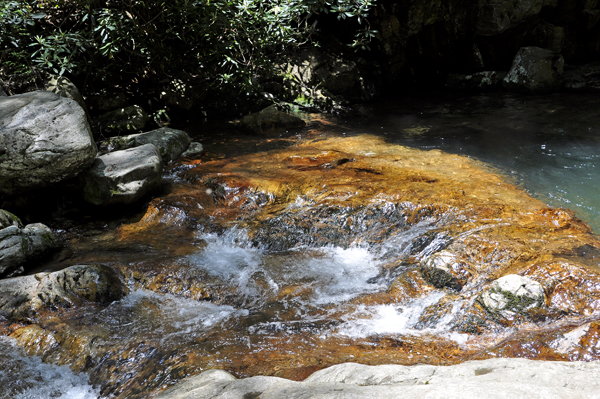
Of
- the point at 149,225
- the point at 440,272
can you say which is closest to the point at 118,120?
the point at 149,225

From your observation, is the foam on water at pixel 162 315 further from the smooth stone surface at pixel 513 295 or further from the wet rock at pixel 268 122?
the wet rock at pixel 268 122

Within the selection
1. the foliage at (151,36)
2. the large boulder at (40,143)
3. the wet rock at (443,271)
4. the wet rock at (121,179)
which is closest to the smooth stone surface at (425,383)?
the wet rock at (443,271)

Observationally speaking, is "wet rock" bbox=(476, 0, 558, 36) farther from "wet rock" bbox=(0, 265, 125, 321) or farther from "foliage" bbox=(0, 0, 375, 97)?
"wet rock" bbox=(0, 265, 125, 321)

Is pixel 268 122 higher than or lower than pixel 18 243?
higher

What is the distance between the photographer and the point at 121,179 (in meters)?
5.44

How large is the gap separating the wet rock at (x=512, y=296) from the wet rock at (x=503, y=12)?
1050 centimetres

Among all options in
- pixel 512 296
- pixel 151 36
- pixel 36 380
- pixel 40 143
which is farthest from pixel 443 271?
pixel 151 36

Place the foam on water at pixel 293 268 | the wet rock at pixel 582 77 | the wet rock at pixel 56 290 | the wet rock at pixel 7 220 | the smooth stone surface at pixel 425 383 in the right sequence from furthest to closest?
1. the wet rock at pixel 582 77
2. the wet rock at pixel 7 220
3. the foam on water at pixel 293 268
4. the wet rock at pixel 56 290
5. the smooth stone surface at pixel 425 383

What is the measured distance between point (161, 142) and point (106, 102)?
2.49 meters

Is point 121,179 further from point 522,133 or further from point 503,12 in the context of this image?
point 503,12

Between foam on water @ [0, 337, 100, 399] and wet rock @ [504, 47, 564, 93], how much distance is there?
11.8 m

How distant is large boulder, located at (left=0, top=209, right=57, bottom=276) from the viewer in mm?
4152

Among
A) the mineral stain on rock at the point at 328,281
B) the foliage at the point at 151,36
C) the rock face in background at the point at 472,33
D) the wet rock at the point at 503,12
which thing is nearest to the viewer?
the mineral stain on rock at the point at 328,281

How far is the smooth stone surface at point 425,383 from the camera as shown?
1723 mm
